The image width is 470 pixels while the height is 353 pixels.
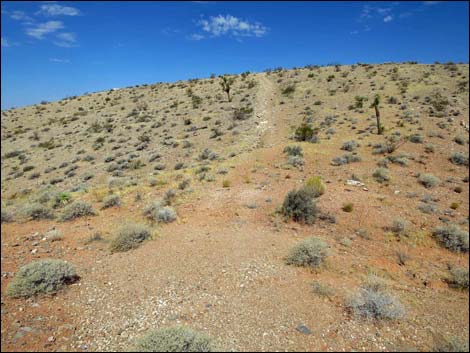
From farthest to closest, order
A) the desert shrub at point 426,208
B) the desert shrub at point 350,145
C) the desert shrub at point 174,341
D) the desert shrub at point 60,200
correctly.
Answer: the desert shrub at point 350,145 < the desert shrub at point 60,200 < the desert shrub at point 426,208 < the desert shrub at point 174,341

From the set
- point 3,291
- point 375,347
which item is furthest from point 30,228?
point 375,347

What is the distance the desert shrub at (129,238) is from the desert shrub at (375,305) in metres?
6.27

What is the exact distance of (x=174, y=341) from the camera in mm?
4750

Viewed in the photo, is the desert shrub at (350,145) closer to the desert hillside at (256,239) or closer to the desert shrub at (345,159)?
the desert hillside at (256,239)

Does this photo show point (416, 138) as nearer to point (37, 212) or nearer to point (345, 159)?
point (345, 159)

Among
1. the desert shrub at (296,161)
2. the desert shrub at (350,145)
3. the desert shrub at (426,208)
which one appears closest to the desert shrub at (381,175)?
the desert shrub at (426,208)

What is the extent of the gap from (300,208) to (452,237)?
15.2 feet

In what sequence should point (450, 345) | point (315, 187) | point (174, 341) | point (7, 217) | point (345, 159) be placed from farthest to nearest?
point (345, 159)
point (315, 187)
point (7, 217)
point (450, 345)
point (174, 341)

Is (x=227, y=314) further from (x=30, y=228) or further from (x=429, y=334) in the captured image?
(x=30, y=228)

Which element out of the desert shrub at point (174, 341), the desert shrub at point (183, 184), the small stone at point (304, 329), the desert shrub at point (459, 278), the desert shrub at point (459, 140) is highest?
the desert shrub at point (183, 184)

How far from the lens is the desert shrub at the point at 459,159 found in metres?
14.6

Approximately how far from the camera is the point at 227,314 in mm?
5730

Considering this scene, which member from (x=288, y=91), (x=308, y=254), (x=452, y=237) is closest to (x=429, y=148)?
(x=452, y=237)

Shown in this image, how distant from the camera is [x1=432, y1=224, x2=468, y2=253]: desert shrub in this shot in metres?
8.20
